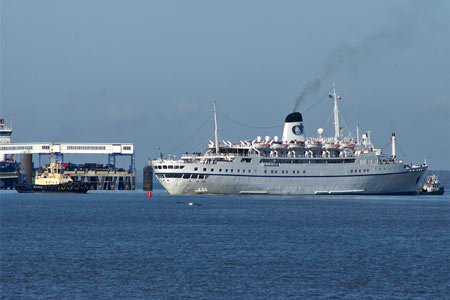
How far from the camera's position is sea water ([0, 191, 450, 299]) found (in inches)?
1099

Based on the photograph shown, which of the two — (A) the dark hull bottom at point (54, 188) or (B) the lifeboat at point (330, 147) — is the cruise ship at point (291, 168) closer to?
(B) the lifeboat at point (330, 147)

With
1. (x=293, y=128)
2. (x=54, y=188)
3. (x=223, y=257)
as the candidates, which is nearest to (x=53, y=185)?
(x=54, y=188)

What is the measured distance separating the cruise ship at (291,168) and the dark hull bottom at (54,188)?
778 inches

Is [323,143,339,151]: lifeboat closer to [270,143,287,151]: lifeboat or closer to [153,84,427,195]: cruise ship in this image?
[153,84,427,195]: cruise ship

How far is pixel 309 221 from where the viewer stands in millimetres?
57469

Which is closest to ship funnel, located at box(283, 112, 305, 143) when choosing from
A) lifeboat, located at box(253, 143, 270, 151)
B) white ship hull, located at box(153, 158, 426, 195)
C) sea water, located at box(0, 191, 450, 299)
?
white ship hull, located at box(153, 158, 426, 195)

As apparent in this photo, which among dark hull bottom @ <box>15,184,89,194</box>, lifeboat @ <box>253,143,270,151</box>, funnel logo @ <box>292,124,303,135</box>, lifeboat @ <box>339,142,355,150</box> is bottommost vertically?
dark hull bottom @ <box>15,184,89,194</box>

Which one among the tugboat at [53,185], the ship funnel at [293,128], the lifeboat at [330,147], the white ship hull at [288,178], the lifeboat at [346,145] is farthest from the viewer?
the tugboat at [53,185]

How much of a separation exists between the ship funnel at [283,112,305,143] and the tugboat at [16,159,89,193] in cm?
3309

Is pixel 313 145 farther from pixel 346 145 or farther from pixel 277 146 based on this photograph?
pixel 277 146

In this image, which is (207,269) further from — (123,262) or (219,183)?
(219,183)

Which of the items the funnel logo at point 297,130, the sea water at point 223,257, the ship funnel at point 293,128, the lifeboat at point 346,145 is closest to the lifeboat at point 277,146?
the ship funnel at point 293,128

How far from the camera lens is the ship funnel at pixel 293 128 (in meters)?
106

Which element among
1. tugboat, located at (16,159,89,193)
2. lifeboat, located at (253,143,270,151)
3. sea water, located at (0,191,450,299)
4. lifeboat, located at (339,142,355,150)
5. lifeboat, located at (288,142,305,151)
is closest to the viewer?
sea water, located at (0,191,450,299)
